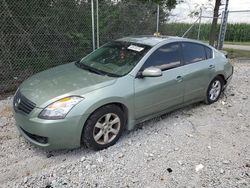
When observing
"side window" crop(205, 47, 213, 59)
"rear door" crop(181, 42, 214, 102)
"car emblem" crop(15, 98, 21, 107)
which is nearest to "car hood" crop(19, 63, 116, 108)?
"car emblem" crop(15, 98, 21, 107)

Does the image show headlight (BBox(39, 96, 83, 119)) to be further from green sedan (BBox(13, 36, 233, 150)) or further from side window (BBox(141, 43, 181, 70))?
side window (BBox(141, 43, 181, 70))

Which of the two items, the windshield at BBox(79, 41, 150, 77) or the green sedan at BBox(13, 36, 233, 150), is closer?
the green sedan at BBox(13, 36, 233, 150)

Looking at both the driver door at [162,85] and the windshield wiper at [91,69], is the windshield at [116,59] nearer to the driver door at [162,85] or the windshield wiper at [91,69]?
the windshield wiper at [91,69]

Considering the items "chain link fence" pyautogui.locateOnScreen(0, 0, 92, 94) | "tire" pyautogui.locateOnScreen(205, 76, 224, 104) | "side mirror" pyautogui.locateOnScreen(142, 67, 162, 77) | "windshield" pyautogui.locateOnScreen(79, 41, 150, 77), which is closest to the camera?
"side mirror" pyautogui.locateOnScreen(142, 67, 162, 77)

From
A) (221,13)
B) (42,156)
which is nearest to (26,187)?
(42,156)

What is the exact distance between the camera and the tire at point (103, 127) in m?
3.05

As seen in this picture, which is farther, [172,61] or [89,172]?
[172,61]

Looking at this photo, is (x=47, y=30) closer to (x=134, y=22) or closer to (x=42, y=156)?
(x=134, y=22)

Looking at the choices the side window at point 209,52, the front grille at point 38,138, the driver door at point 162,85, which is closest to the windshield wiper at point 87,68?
the driver door at point 162,85

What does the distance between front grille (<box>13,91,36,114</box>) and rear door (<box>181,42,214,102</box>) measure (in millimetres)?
2522

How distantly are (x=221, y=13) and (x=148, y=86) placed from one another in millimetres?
9095

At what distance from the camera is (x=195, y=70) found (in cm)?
430

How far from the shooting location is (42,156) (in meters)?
3.16

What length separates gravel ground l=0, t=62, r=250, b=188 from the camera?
273 cm
